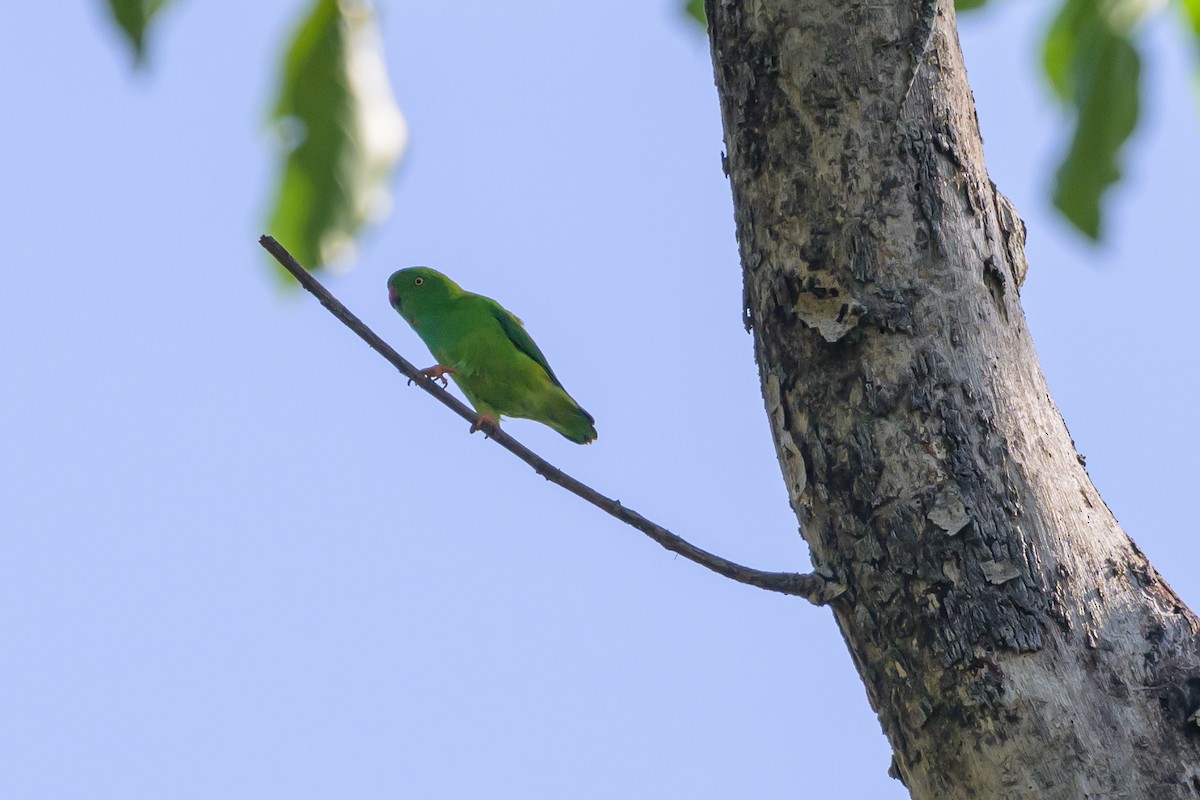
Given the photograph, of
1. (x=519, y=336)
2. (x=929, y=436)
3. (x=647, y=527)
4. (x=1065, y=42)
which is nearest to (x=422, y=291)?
(x=519, y=336)

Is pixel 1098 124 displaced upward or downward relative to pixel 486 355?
downward

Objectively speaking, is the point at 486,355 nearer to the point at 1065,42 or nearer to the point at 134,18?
the point at 1065,42

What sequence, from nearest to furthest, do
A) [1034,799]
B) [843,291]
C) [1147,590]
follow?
[1034,799]
[1147,590]
[843,291]

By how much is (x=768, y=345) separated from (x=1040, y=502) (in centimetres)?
64

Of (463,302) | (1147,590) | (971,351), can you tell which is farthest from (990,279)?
(463,302)

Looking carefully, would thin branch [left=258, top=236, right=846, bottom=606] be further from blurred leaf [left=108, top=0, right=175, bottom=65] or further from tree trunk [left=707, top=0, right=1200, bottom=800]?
blurred leaf [left=108, top=0, right=175, bottom=65]

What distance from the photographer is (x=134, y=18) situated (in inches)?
41.6

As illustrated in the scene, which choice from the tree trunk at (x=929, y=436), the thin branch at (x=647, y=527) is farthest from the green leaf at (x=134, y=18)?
the tree trunk at (x=929, y=436)

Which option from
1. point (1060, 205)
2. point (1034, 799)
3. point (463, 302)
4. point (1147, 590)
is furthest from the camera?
point (463, 302)

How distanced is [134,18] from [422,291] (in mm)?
4632

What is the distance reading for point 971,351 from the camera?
2365mm

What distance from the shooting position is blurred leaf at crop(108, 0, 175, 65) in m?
1.04

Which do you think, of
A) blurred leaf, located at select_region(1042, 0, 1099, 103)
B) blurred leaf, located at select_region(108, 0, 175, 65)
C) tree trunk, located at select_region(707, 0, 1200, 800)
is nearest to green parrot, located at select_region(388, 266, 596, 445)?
tree trunk, located at select_region(707, 0, 1200, 800)

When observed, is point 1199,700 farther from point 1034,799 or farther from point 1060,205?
point 1060,205
